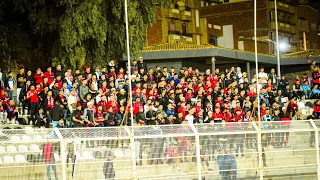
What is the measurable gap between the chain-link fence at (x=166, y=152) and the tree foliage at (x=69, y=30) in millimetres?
13360

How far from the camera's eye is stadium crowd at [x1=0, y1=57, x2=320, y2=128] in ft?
68.6

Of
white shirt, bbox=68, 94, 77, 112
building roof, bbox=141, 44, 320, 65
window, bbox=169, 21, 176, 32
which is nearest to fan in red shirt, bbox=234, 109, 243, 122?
white shirt, bbox=68, 94, 77, 112

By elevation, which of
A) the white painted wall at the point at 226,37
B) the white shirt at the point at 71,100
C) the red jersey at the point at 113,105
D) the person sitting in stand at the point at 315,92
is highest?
the white painted wall at the point at 226,37

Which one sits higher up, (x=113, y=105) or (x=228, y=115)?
(x=113, y=105)

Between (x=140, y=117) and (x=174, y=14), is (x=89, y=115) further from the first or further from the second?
(x=174, y=14)

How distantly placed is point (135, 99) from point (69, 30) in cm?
573

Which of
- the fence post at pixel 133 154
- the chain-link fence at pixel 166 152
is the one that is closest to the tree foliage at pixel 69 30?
the chain-link fence at pixel 166 152

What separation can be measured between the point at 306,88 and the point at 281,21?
108 ft

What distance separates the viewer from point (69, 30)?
87.4 ft

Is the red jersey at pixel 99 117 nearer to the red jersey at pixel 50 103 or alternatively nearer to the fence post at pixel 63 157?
the red jersey at pixel 50 103

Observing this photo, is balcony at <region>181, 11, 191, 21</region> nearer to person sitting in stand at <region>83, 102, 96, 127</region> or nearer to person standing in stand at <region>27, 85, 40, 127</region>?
person standing in stand at <region>27, 85, 40, 127</region>

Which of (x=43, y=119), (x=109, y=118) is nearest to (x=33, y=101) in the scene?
(x=43, y=119)

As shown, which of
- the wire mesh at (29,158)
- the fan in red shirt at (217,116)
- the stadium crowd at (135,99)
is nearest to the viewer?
the wire mesh at (29,158)

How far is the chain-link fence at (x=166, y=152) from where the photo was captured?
41.1ft
